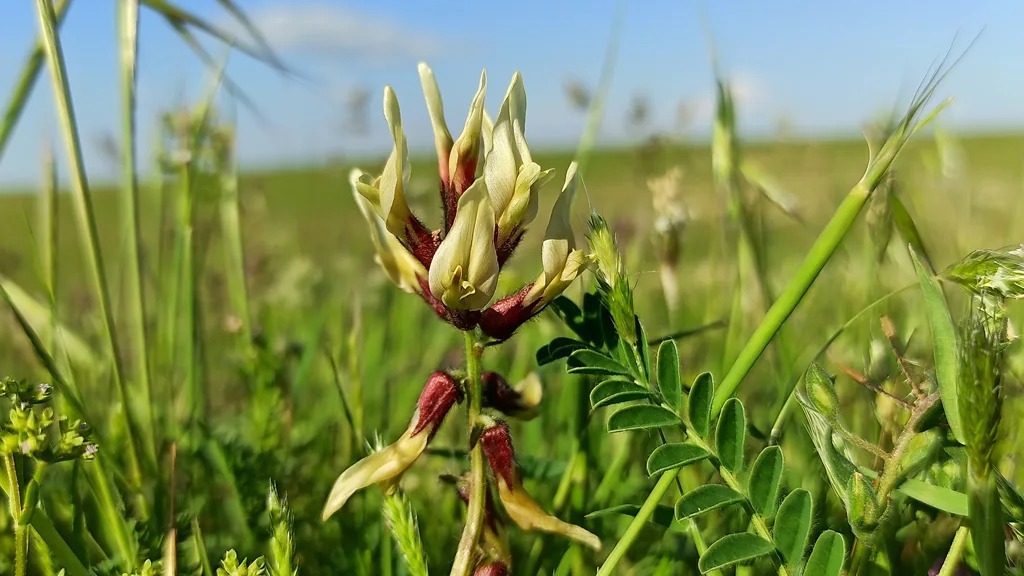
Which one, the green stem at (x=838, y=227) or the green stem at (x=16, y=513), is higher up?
the green stem at (x=838, y=227)

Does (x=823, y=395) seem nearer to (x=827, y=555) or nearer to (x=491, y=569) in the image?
(x=827, y=555)

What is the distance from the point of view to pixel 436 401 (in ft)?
2.00

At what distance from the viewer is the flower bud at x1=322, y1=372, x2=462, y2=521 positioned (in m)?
0.59

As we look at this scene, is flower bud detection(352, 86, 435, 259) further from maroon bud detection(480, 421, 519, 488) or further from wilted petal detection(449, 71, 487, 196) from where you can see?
maroon bud detection(480, 421, 519, 488)

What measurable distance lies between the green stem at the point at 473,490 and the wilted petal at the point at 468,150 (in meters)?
0.12

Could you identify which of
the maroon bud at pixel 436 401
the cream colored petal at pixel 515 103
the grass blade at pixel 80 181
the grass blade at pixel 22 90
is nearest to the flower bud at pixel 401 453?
the maroon bud at pixel 436 401

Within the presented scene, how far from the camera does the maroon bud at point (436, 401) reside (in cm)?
60

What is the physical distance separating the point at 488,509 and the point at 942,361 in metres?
0.34

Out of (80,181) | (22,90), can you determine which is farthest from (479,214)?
(22,90)

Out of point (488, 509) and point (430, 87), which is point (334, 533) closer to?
point (488, 509)

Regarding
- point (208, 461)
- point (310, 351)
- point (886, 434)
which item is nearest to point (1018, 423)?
point (886, 434)

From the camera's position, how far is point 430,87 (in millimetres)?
623

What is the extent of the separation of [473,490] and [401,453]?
0.06 meters

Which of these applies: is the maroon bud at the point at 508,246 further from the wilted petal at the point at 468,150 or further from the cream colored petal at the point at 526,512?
the cream colored petal at the point at 526,512
